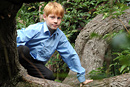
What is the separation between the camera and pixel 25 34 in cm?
226

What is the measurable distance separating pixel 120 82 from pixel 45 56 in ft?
4.22

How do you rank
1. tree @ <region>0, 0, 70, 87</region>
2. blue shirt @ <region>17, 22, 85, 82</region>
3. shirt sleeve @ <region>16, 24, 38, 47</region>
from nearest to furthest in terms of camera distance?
tree @ <region>0, 0, 70, 87</region> < shirt sleeve @ <region>16, 24, 38, 47</region> < blue shirt @ <region>17, 22, 85, 82</region>

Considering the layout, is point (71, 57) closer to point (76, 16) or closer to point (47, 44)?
point (47, 44)

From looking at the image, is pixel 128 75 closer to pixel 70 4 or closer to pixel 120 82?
pixel 120 82

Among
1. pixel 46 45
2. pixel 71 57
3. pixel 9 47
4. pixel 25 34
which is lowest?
pixel 71 57

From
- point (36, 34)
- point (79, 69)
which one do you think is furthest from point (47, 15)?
point (79, 69)

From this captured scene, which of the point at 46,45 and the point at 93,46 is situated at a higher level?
the point at 46,45

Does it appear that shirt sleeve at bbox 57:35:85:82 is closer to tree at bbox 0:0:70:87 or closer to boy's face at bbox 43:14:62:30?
boy's face at bbox 43:14:62:30

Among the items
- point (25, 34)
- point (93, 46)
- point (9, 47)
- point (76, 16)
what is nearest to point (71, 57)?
point (93, 46)

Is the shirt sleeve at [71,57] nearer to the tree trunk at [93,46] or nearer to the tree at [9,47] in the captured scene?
the tree trunk at [93,46]

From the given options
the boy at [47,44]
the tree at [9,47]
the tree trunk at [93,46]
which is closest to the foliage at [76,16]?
the tree trunk at [93,46]

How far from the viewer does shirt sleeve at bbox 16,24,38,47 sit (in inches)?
86.3

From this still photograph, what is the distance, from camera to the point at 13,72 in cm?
120

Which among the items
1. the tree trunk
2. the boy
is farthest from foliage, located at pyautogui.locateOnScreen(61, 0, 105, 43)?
the boy
